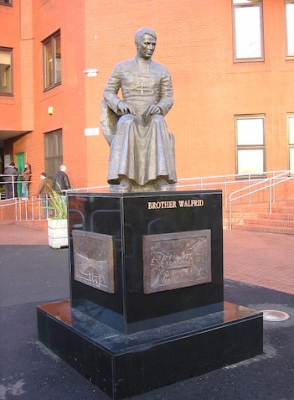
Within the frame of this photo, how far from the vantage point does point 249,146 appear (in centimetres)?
1521

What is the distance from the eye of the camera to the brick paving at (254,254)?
23.0 ft

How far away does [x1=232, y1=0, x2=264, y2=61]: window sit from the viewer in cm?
1529

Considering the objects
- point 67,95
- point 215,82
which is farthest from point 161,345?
point 67,95

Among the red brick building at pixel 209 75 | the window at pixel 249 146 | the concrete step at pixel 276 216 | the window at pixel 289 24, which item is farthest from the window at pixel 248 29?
the concrete step at pixel 276 216

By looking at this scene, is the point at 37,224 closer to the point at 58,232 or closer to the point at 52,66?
the point at 58,232

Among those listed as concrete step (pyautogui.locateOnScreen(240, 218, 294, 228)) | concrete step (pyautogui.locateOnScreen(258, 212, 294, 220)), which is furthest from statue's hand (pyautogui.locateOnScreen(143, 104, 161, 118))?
concrete step (pyautogui.locateOnScreen(258, 212, 294, 220))

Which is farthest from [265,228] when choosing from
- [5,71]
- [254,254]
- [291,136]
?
[5,71]

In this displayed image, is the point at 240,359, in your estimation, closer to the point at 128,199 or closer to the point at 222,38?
the point at 128,199

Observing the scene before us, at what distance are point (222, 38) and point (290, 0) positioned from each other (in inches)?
109

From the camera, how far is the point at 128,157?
14.9 ft

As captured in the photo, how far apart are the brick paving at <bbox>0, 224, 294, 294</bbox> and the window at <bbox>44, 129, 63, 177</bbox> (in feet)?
13.1

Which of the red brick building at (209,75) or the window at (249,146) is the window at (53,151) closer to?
the red brick building at (209,75)

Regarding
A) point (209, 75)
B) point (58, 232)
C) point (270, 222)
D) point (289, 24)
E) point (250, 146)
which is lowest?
point (270, 222)

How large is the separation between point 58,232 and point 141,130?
583 cm
